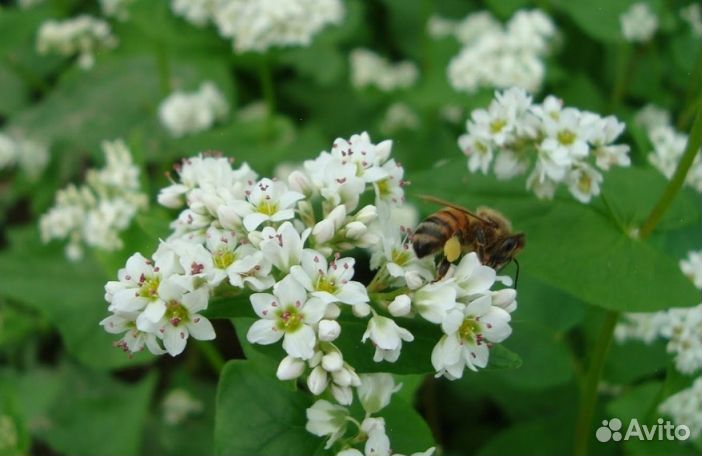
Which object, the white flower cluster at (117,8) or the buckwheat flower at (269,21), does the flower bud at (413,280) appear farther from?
the white flower cluster at (117,8)

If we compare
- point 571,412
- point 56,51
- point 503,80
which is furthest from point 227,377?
Answer: point 56,51

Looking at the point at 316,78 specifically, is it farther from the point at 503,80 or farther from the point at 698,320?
the point at 698,320

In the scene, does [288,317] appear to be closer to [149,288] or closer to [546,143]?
[149,288]

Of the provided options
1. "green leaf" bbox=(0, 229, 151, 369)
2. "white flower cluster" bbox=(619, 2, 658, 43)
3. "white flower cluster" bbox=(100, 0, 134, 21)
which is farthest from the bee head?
"white flower cluster" bbox=(100, 0, 134, 21)

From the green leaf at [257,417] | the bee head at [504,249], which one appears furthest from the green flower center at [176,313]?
the bee head at [504,249]

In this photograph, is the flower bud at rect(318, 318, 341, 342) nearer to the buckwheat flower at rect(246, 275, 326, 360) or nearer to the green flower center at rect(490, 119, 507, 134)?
the buckwheat flower at rect(246, 275, 326, 360)

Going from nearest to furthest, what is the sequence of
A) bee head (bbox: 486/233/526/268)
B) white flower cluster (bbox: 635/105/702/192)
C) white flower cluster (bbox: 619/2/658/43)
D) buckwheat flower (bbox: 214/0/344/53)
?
bee head (bbox: 486/233/526/268), white flower cluster (bbox: 635/105/702/192), buckwheat flower (bbox: 214/0/344/53), white flower cluster (bbox: 619/2/658/43)
